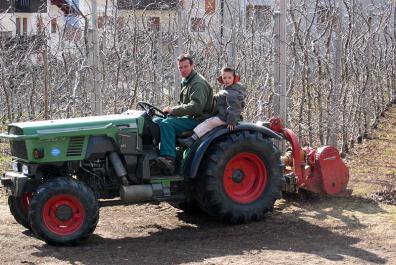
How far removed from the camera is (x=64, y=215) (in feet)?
21.3

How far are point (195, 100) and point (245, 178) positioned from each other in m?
1.05

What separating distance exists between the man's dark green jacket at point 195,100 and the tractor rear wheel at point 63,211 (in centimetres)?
130

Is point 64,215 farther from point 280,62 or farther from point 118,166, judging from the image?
point 280,62

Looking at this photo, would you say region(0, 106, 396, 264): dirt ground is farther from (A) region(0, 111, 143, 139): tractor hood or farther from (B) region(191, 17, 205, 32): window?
(B) region(191, 17, 205, 32): window

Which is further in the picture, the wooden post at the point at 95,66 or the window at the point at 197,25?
the window at the point at 197,25

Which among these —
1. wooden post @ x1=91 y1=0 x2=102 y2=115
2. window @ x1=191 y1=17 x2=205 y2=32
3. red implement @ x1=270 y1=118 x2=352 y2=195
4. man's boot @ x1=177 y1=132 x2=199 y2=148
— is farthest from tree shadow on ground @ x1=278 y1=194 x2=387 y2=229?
window @ x1=191 y1=17 x2=205 y2=32

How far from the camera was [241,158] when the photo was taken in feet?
24.5

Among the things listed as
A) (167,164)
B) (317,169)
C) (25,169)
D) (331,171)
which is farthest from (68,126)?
(331,171)

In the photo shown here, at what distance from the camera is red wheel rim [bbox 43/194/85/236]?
21.2 ft

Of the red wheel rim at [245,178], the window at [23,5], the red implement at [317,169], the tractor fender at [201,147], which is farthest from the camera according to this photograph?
the window at [23,5]

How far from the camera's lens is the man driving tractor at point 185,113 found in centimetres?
703

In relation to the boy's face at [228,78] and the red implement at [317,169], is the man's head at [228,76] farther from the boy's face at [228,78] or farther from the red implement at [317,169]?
the red implement at [317,169]

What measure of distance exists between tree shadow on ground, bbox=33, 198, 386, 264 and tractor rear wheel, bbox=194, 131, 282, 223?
18cm

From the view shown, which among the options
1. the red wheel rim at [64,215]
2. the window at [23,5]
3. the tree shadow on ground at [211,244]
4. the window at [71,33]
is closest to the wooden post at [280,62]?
the tree shadow on ground at [211,244]
